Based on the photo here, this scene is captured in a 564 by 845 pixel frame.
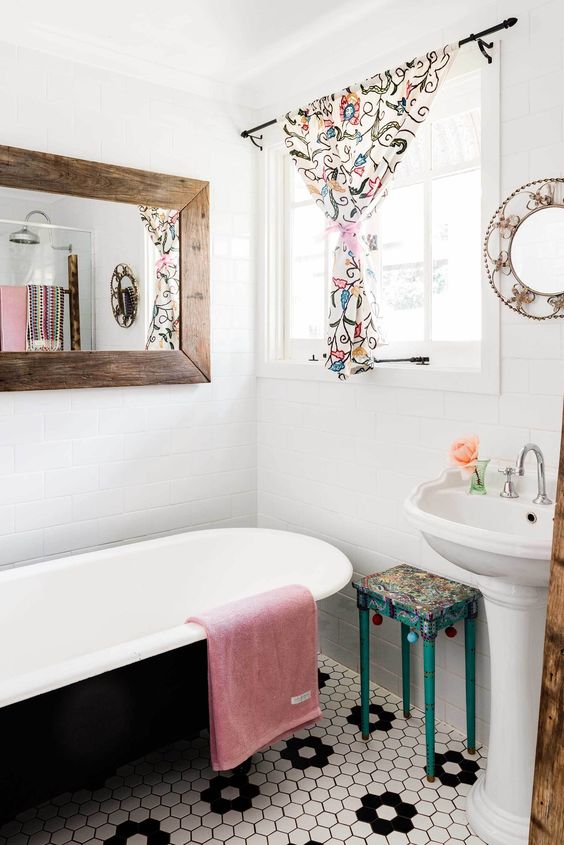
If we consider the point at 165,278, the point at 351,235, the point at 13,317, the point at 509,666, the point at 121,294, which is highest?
the point at 351,235

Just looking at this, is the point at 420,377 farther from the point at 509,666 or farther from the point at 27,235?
the point at 27,235

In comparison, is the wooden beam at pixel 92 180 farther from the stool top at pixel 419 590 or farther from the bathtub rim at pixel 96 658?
the stool top at pixel 419 590

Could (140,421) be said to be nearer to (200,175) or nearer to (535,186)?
(200,175)

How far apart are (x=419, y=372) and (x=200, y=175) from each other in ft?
5.00

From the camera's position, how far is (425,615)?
2.29m

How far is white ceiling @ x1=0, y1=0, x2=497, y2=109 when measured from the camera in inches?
98.2

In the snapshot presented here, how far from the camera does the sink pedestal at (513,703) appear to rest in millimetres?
1988

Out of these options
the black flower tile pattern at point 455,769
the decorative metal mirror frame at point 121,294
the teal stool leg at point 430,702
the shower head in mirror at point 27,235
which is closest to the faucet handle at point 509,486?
the teal stool leg at point 430,702

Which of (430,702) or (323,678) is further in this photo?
(323,678)

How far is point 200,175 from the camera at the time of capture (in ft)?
10.6

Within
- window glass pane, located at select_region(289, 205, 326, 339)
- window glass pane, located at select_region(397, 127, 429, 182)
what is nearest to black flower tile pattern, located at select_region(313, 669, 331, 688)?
window glass pane, located at select_region(289, 205, 326, 339)

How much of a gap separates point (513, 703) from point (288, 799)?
0.83m

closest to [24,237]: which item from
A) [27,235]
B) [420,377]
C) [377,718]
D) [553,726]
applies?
[27,235]

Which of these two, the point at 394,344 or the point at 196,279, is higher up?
the point at 196,279
